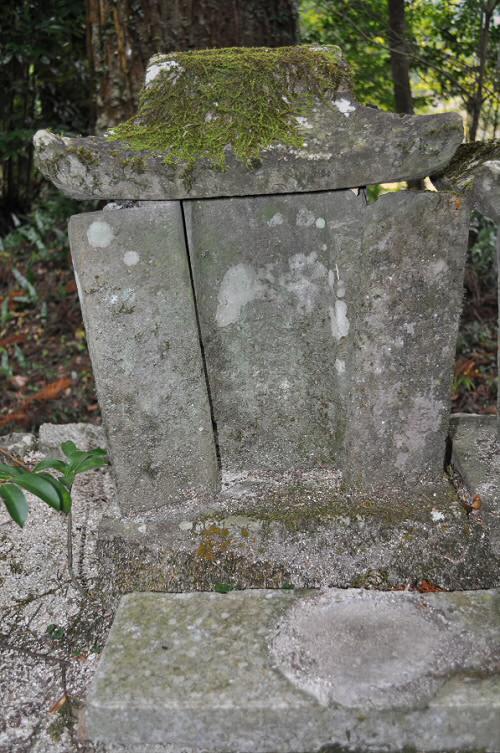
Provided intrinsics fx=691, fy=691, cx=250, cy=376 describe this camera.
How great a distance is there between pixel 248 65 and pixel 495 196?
858 millimetres

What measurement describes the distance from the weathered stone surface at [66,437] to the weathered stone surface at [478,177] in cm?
190

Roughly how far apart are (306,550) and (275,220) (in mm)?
1075

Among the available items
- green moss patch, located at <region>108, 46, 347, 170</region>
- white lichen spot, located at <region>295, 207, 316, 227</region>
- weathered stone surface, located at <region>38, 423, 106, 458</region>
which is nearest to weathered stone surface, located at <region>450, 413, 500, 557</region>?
white lichen spot, located at <region>295, 207, 316, 227</region>

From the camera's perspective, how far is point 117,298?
6.96 feet

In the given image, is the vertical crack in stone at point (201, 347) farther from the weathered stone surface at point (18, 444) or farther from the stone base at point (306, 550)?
the weathered stone surface at point (18, 444)

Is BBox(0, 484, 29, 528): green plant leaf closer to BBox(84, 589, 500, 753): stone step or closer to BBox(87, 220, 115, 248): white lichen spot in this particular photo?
BBox(84, 589, 500, 753): stone step

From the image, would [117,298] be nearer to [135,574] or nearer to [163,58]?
[163,58]

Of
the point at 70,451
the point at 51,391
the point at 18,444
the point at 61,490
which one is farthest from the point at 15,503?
the point at 51,391

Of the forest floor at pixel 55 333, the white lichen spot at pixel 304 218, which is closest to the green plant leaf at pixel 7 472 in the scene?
the white lichen spot at pixel 304 218

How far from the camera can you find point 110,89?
4.30 m

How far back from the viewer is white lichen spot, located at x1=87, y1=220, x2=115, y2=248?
205cm

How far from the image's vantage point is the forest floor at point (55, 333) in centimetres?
473

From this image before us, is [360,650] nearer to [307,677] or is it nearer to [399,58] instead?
[307,677]

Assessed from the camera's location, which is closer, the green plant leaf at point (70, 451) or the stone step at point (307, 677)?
the stone step at point (307, 677)
